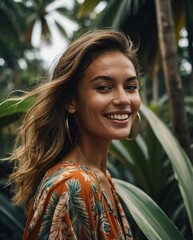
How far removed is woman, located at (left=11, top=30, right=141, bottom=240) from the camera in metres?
1.04

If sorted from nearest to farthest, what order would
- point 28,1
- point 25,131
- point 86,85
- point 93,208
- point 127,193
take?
point 93,208 → point 86,85 → point 25,131 → point 127,193 → point 28,1

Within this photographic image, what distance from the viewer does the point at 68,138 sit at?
1225 millimetres

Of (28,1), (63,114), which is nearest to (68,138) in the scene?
(63,114)

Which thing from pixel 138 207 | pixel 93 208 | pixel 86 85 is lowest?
pixel 138 207

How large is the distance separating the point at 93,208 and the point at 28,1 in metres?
17.9

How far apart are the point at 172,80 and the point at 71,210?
77.3 inches

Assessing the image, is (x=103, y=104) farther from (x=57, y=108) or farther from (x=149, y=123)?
(x=149, y=123)

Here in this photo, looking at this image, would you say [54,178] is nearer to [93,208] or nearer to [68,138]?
[93,208]

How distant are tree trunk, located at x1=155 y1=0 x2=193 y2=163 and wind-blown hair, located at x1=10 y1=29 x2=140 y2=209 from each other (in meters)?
1.47

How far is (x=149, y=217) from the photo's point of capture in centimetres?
131

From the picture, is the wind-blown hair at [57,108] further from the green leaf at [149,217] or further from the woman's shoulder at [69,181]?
the green leaf at [149,217]

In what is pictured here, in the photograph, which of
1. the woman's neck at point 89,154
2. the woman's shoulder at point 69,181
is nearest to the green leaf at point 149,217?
the woman's neck at point 89,154

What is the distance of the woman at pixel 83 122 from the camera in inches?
40.8

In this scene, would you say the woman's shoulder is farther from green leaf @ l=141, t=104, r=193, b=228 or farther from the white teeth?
green leaf @ l=141, t=104, r=193, b=228
